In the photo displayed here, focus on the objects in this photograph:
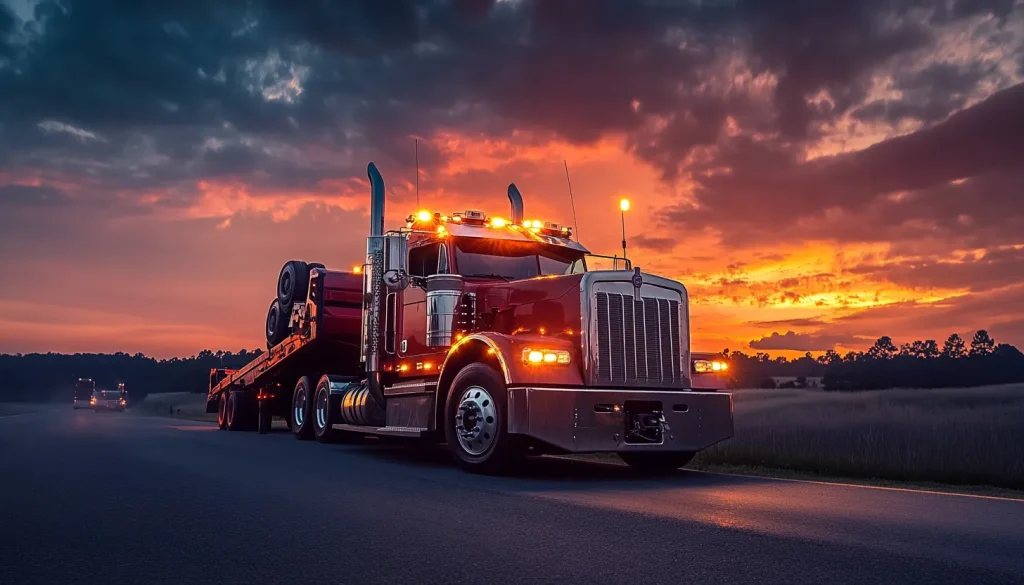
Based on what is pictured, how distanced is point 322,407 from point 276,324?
139 inches

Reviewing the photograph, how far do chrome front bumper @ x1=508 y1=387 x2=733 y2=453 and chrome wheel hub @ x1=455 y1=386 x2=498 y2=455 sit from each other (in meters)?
0.51

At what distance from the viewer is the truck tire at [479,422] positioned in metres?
9.02

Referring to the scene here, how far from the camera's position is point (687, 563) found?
437 cm

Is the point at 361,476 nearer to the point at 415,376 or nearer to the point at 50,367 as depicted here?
the point at 415,376

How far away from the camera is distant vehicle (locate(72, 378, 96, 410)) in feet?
231

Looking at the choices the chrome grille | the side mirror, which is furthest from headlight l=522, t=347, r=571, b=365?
Result: the side mirror

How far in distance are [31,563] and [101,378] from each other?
640ft

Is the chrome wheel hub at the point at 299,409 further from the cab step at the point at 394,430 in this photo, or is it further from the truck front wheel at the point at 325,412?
the cab step at the point at 394,430

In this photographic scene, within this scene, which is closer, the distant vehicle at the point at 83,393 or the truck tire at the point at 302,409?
the truck tire at the point at 302,409

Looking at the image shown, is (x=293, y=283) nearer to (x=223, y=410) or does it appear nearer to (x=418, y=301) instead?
(x=223, y=410)

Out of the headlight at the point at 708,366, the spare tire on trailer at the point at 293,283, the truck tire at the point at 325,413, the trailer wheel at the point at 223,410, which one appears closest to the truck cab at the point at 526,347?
the headlight at the point at 708,366

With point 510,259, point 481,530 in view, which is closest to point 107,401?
point 510,259

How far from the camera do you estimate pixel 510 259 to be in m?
11.4

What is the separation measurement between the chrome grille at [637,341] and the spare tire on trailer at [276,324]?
33.9 ft
